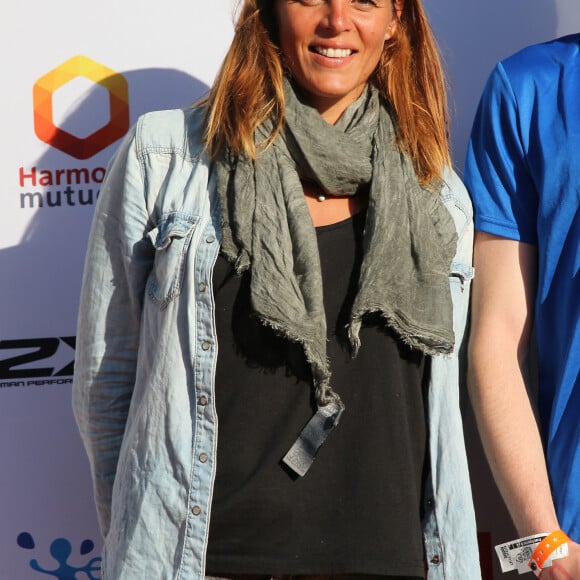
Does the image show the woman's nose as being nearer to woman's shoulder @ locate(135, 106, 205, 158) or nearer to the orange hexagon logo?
woman's shoulder @ locate(135, 106, 205, 158)

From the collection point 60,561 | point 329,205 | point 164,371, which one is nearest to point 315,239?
point 329,205

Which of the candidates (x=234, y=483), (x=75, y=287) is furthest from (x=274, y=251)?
(x=75, y=287)

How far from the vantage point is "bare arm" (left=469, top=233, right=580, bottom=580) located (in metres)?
2.27

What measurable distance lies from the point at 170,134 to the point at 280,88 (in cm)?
28

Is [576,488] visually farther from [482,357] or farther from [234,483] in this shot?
[234,483]

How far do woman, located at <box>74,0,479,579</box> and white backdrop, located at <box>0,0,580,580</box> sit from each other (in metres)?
0.62

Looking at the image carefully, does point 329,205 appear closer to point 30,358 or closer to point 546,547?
point 546,547

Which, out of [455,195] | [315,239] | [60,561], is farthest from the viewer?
[60,561]

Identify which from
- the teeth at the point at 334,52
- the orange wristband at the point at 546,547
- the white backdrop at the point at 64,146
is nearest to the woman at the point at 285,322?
the teeth at the point at 334,52

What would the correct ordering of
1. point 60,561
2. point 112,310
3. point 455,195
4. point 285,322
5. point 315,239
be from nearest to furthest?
1. point 285,322
2. point 315,239
3. point 112,310
4. point 455,195
5. point 60,561

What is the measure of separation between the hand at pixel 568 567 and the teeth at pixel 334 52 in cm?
118

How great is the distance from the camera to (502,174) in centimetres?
252

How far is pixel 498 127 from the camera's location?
2525mm

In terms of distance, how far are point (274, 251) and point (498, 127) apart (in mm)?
685
